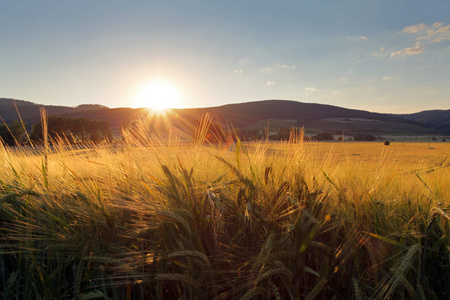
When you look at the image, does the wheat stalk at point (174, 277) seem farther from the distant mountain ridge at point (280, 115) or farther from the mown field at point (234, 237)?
the distant mountain ridge at point (280, 115)

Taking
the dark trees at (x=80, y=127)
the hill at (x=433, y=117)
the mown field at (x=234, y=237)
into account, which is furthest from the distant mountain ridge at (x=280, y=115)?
the mown field at (x=234, y=237)

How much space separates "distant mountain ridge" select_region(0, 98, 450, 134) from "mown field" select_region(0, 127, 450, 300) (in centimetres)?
6763

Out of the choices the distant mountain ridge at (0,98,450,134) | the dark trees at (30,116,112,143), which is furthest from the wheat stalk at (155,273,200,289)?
the distant mountain ridge at (0,98,450,134)

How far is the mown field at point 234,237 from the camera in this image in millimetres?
1186

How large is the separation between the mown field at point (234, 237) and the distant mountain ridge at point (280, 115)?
67.6 meters

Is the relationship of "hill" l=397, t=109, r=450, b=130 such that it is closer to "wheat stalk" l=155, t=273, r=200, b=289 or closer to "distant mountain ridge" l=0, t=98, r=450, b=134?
"distant mountain ridge" l=0, t=98, r=450, b=134

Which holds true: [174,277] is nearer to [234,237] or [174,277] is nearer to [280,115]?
[234,237]

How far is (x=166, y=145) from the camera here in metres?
1.81

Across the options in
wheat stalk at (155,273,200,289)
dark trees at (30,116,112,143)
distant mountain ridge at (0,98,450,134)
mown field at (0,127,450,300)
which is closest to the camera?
wheat stalk at (155,273,200,289)

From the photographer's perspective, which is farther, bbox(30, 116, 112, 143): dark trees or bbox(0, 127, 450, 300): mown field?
bbox(30, 116, 112, 143): dark trees

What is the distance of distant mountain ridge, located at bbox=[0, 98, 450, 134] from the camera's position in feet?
248

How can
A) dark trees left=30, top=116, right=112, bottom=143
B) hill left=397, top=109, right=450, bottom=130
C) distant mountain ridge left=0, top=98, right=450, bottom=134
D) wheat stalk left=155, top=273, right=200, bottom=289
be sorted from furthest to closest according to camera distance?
hill left=397, top=109, right=450, bottom=130
distant mountain ridge left=0, top=98, right=450, bottom=134
dark trees left=30, top=116, right=112, bottom=143
wheat stalk left=155, top=273, right=200, bottom=289

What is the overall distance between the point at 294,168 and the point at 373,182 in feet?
1.94

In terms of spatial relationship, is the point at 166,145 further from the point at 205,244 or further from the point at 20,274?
the point at 20,274
